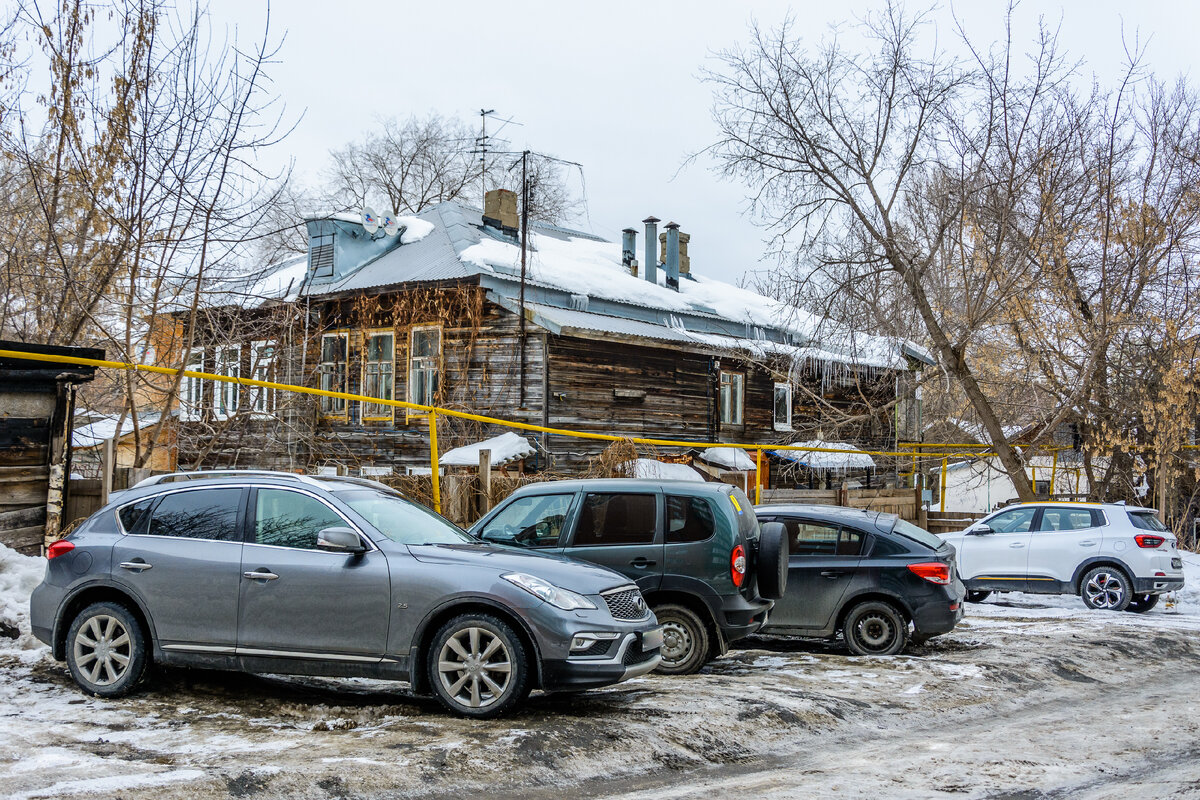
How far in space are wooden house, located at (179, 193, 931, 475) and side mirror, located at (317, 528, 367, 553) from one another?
13886 millimetres

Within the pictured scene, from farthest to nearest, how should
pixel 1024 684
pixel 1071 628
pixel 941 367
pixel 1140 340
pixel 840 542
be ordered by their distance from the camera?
pixel 1140 340
pixel 941 367
pixel 1071 628
pixel 840 542
pixel 1024 684

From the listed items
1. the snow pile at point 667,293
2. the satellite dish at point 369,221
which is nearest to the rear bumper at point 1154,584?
the snow pile at point 667,293

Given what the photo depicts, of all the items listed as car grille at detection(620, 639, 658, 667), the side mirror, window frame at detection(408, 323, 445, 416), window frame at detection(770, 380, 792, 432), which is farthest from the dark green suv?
window frame at detection(770, 380, 792, 432)

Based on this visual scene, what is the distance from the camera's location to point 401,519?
786 centimetres

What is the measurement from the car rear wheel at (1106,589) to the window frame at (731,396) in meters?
13.8

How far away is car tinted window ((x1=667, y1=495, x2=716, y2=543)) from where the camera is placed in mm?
9087

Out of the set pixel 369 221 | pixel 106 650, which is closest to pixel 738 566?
pixel 106 650

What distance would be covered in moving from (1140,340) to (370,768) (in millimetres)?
19869

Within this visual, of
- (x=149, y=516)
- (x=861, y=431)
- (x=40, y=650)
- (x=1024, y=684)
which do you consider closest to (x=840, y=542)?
(x=1024, y=684)

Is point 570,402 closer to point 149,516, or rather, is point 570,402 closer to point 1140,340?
point 1140,340

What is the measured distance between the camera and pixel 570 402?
23734mm

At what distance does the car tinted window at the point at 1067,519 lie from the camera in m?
15.4

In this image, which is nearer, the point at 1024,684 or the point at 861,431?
the point at 1024,684

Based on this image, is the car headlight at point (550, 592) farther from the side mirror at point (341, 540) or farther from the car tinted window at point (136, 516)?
the car tinted window at point (136, 516)
